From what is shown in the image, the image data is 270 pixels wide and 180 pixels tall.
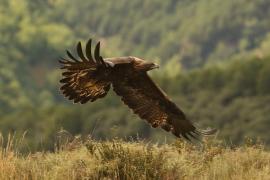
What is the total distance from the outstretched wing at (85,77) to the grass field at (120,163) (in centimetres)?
50

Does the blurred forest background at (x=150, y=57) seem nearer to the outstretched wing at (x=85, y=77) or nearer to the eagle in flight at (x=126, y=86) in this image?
the eagle in flight at (x=126, y=86)

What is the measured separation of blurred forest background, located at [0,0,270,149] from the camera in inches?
2271

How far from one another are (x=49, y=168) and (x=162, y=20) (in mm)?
136432

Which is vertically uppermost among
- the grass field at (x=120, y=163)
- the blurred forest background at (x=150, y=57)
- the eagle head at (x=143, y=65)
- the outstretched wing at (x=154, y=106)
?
the blurred forest background at (x=150, y=57)

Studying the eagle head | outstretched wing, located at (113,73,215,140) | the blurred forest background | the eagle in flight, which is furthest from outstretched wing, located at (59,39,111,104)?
the blurred forest background

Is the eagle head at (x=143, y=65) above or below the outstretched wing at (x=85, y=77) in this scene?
above

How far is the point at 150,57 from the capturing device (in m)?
128

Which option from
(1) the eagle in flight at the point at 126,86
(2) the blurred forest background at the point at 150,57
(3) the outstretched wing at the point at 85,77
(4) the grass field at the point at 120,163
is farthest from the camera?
(2) the blurred forest background at the point at 150,57

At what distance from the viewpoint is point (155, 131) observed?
52.3 metres

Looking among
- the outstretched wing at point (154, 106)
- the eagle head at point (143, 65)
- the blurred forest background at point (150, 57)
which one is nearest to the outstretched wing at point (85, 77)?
the eagle head at point (143, 65)

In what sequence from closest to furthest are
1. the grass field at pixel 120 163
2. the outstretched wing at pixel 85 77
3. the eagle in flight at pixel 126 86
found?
the grass field at pixel 120 163, the outstretched wing at pixel 85 77, the eagle in flight at pixel 126 86

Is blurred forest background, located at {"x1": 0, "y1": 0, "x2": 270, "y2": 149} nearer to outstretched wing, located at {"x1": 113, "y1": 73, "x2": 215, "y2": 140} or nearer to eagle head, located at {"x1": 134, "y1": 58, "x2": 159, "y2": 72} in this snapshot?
outstretched wing, located at {"x1": 113, "y1": 73, "x2": 215, "y2": 140}

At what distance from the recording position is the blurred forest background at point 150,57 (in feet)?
189

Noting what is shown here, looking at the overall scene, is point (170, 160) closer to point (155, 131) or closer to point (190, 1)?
point (155, 131)
